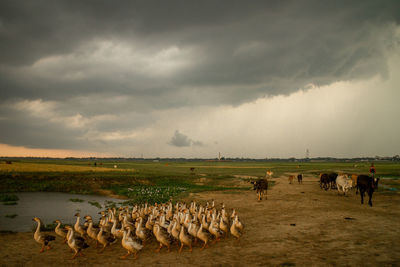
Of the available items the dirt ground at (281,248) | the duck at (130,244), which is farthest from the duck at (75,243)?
the duck at (130,244)

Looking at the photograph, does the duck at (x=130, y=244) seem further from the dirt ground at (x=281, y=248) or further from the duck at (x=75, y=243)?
the duck at (x=75, y=243)

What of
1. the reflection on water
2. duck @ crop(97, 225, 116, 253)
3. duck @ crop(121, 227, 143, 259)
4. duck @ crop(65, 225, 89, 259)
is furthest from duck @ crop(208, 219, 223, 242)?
the reflection on water

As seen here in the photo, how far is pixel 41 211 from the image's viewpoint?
20.2m

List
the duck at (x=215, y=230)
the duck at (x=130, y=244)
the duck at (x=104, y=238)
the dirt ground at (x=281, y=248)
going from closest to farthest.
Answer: the dirt ground at (x=281, y=248)
the duck at (x=130, y=244)
the duck at (x=104, y=238)
the duck at (x=215, y=230)

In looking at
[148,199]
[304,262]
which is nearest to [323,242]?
[304,262]

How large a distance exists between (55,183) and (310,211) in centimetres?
3411

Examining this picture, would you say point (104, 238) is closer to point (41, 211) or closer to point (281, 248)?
point (281, 248)

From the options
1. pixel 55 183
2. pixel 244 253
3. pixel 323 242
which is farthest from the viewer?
pixel 55 183

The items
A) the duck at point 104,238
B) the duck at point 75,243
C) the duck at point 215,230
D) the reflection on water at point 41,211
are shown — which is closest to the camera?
the duck at point 75,243

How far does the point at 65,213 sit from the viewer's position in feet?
64.8

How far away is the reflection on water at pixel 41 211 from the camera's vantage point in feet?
52.7

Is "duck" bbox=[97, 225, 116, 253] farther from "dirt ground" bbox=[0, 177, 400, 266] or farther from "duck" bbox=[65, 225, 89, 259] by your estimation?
"duck" bbox=[65, 225, 89, 259]

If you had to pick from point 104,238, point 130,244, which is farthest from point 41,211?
point 130,244

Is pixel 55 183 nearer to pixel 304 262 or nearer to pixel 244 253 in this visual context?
pixel 244 253
